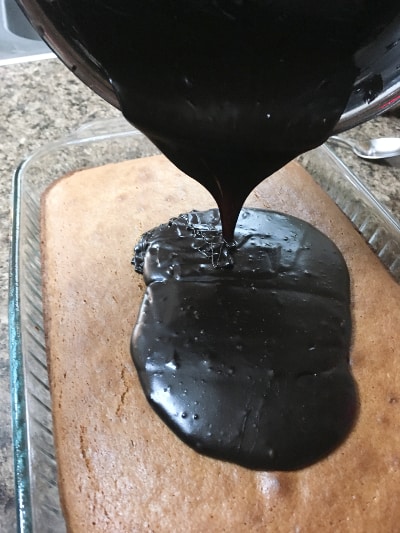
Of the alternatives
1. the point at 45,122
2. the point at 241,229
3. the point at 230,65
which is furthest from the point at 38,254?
the point at 230,65

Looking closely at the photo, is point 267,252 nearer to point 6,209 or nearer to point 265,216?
point 265,216

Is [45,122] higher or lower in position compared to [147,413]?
lower

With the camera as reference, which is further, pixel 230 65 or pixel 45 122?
pixel 45 122

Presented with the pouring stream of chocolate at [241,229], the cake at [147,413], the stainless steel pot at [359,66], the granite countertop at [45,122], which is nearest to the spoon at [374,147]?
the granite countertop at [45,122]

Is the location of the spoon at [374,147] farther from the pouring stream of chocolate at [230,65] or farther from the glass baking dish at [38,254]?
the pouring stream of chocolate at [230,65]

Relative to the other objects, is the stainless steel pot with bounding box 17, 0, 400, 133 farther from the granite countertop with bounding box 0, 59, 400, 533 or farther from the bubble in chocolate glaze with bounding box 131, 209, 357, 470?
the granite countertop with bounding box 0, 59, 400, 533

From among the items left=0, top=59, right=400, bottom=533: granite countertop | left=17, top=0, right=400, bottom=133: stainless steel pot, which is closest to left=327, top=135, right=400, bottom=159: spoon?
left=0, top=59, right=400, bottom=533: granite countertop

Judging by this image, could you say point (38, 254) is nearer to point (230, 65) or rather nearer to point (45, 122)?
point (45, 122)
